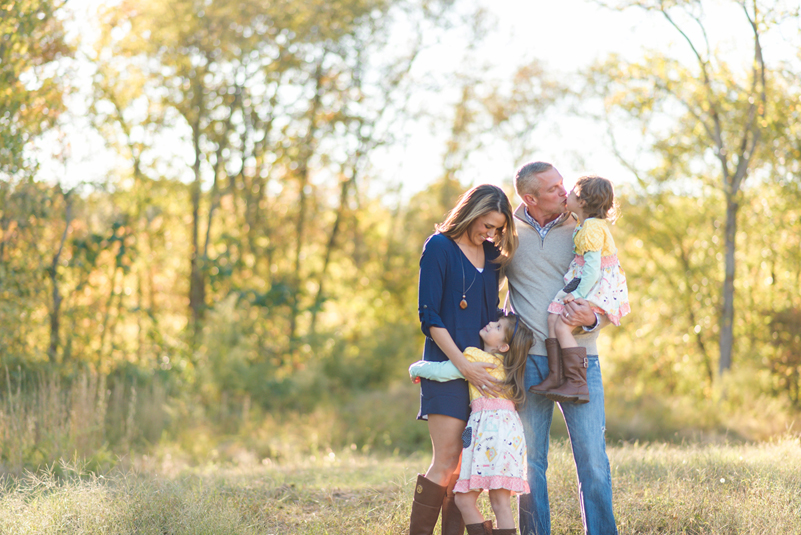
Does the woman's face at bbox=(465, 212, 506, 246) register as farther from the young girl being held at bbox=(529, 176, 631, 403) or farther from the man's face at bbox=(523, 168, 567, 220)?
the young girl being held at bbox=(529, 176, 631, 403)

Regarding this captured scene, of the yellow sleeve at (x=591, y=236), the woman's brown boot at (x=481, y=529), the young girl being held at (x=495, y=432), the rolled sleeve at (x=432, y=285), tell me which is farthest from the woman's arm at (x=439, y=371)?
the yellow sleeve at (x=591, y=236)

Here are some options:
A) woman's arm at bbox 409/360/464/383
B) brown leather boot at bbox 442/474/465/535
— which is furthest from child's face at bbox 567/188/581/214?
brown leather boot at bbox 442/474/465/535

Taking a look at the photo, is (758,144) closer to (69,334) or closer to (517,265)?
(517,265)

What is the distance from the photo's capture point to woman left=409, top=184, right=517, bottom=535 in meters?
3.03

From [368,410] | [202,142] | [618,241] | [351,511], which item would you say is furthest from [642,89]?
[351,511]

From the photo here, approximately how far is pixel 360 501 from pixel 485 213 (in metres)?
2.19

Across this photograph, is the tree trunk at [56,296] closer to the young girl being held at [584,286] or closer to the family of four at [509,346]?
the family of four at [509,346]

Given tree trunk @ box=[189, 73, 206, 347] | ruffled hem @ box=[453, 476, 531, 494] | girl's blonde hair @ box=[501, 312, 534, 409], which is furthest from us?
tree trunk @ box=[189, 73, 206, 347]

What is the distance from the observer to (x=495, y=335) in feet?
10.1

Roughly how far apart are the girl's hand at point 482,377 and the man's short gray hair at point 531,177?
2.95 ft

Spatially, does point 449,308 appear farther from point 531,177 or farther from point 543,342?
point 531,177

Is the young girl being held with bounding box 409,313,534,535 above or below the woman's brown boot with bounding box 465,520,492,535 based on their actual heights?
above

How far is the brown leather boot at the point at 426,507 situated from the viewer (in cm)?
306

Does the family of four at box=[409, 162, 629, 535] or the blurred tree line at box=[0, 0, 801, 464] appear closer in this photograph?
the family of four at box=[409, 162, 629, 535]
